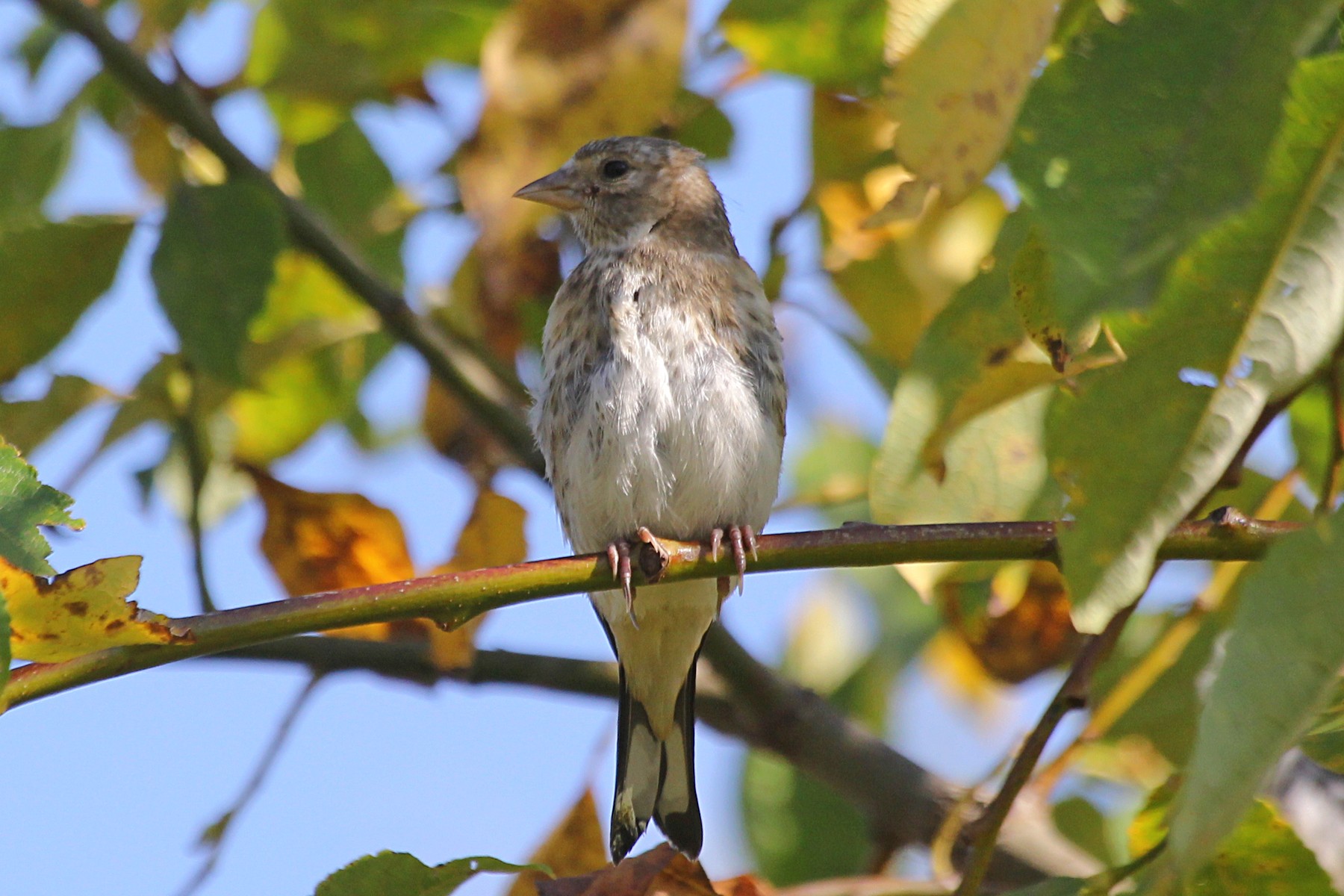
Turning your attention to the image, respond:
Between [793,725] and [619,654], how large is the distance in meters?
0.54

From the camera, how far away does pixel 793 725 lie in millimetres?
3338

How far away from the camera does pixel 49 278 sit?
128 inches

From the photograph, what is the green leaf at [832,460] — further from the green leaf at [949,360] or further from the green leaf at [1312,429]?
the green leaf at [949,360]

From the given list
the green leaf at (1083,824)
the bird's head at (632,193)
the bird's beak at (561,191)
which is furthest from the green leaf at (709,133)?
the green leaf at (1083,824)

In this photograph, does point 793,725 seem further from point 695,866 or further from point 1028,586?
point 695,866

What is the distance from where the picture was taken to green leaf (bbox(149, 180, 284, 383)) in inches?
123

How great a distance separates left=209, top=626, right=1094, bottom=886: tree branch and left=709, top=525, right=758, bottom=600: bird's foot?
0.67 ft

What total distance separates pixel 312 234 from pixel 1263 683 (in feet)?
9.01

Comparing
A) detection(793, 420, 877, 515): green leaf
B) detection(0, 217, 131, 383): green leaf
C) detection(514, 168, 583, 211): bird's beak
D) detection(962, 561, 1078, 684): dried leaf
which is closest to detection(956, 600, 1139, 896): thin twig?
detection(962, 561, 1078, 684): dried leaf

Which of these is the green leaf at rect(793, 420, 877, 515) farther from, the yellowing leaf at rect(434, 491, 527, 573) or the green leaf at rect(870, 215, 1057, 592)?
the green leaf at rect(870, 215, 1057, 592)

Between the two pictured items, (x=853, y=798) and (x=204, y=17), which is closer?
(x=853, y=798)

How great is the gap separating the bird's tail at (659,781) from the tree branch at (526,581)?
5.41 feet

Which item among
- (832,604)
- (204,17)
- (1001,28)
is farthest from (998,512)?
(204,17)

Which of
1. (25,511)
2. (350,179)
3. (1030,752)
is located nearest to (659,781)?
(1030,752)
